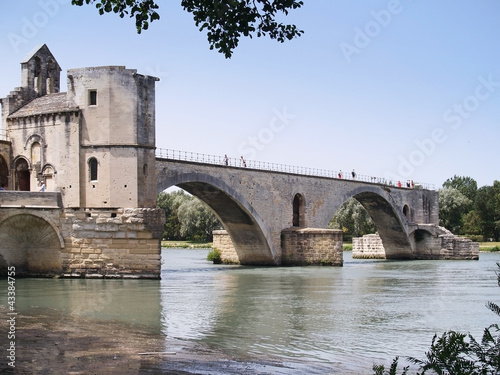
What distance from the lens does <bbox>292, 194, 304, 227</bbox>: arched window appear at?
4562 centimetres

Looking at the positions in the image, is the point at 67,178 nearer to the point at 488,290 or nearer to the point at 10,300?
the point at 10,300

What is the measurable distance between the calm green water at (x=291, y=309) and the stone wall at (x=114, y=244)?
958 mm

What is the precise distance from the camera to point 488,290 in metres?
26.9

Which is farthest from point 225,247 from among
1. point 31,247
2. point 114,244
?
point 31,247

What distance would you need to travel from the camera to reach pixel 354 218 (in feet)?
243

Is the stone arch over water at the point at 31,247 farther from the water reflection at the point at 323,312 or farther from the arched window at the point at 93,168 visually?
the water reflection at the point at 323,312

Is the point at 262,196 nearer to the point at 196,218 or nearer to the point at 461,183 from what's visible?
the point at 196,218

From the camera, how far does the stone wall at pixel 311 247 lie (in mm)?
41938

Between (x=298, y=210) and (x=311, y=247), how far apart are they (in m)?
4.06

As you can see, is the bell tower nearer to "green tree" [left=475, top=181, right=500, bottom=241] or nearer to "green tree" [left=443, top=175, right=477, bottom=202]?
"green tree" [left=475, top=181, right=500, bottom=241]

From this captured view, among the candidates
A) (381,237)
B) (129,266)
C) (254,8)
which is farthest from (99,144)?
(381,237)

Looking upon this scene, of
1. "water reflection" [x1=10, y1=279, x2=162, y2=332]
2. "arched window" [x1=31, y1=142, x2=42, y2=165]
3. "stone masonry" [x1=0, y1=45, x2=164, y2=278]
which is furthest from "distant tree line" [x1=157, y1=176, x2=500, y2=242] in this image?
"water reflection" [x1=10, y1=279, x2=162, y2=332]

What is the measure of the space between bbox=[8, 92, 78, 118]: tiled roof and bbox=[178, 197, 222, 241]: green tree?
122 ft

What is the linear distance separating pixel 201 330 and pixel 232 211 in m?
25.5
